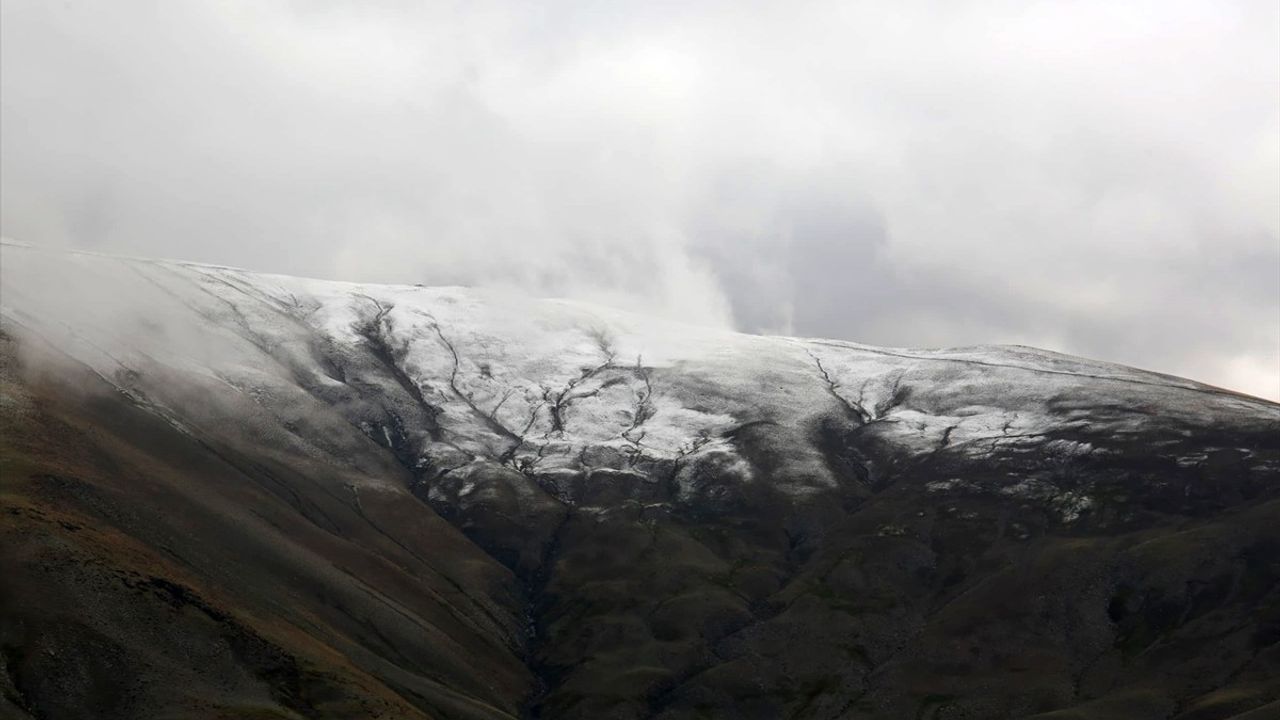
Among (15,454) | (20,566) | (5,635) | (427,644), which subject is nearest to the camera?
(5,635)

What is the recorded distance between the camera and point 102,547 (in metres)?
149

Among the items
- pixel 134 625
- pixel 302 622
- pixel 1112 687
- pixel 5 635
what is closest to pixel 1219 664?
pixel 1112 687

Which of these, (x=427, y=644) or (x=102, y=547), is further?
(x=427, y=644)

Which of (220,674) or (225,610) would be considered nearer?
(220,674)

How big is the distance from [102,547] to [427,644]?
6166 centimetres

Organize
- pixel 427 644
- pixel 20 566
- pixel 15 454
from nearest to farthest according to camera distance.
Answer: pixel 20 566 < pixel 15 454 < pixel 427 644

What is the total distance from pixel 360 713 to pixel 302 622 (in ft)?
97.6

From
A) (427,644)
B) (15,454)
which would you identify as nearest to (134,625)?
(15,454)

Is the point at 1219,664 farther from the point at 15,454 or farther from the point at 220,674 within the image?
the point at 15,454

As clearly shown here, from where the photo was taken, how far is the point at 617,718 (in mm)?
195375

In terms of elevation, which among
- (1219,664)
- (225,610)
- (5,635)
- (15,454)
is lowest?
(5,635)

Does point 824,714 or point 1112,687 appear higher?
point 1112,687

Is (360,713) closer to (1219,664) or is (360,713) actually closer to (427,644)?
(427,644)

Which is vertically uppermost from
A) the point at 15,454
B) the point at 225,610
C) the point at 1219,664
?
the point at 1219,664
